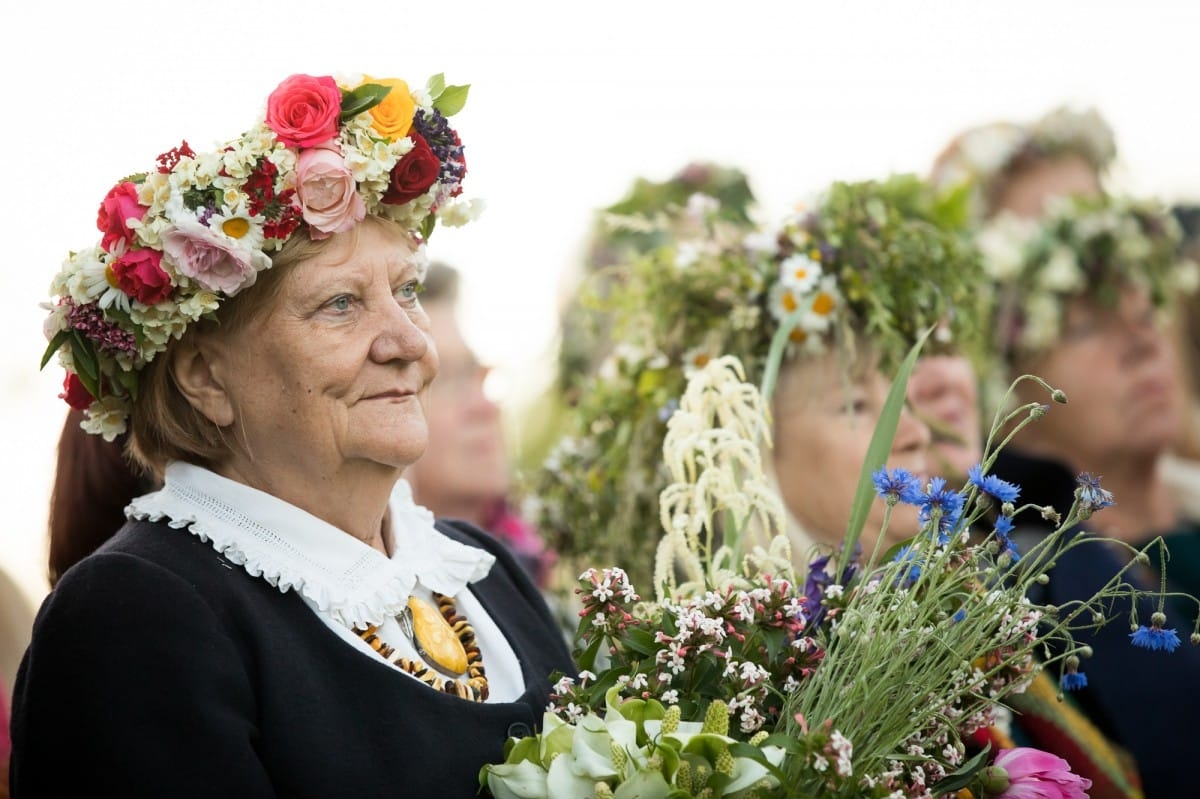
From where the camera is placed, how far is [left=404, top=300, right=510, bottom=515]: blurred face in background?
17.2ft

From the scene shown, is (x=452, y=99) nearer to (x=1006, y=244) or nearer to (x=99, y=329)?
(x=99, y=329)

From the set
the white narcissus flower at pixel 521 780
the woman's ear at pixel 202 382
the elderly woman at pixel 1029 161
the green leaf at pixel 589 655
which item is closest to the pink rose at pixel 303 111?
the woman's ear at pixel 202 382

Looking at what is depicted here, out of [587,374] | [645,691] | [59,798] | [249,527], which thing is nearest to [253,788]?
[59,798]

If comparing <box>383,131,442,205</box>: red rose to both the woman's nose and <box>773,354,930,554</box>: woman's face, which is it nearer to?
the woman's nose

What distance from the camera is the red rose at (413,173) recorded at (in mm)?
2515

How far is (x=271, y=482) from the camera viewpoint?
2525 millimetres

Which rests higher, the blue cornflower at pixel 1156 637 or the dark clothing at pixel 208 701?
the blue cornflower at pixel 1156 637

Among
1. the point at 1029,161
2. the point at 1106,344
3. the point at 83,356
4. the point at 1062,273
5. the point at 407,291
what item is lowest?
the point at 83,356

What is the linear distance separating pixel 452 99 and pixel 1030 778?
1.65m

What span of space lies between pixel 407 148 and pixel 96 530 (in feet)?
3.71

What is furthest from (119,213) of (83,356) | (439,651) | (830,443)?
(830,443)

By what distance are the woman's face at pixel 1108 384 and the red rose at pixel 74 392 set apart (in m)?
3.87

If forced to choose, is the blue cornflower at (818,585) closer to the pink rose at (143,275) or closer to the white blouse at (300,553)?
the white blouse at (300,553)

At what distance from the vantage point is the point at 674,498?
9.32ft
